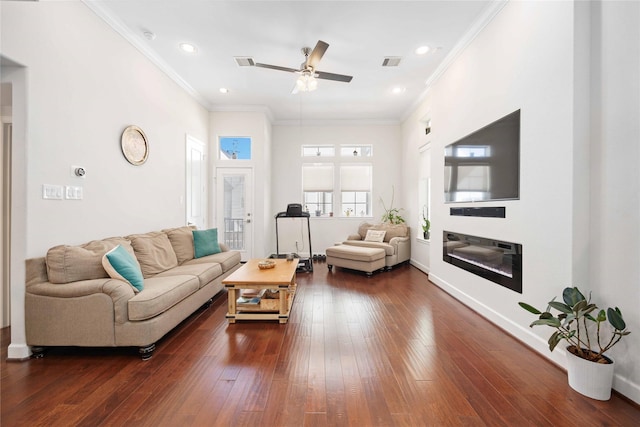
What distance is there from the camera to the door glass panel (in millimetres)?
5684

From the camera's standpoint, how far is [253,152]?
18.5 ft

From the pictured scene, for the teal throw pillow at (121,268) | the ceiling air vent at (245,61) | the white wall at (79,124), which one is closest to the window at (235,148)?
the white wall at (79,124)

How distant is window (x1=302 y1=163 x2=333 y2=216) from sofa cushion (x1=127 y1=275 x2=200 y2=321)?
4.09 meters

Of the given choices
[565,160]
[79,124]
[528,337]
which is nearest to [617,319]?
[528,337]

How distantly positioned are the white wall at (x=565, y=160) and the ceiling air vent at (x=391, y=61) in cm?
111

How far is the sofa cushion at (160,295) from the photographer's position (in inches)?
84.0

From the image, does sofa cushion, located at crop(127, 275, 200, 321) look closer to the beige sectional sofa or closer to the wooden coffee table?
the beige sectional sofa

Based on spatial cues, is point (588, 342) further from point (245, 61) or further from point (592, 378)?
point (245, 61)

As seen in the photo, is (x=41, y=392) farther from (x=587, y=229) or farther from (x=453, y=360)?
(x=587, y=229)

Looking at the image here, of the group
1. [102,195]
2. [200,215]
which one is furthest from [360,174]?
[102,195]

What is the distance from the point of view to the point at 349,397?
169 centimetres

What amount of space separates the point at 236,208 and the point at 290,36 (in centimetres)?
349

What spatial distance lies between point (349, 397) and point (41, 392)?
6.60 ft

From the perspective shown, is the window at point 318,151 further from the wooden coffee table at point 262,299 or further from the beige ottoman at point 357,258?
the wooden coffee table at point 262,299
